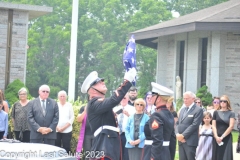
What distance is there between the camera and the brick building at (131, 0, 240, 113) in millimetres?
27141

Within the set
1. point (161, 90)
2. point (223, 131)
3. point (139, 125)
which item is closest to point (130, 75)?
point (161, 90)

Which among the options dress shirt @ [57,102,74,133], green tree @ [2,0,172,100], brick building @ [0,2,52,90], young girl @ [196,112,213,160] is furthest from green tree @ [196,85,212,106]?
green tree @ [2,0,172,100]

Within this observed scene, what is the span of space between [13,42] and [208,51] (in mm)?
9144

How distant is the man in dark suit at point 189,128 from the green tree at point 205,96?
42.1 feet

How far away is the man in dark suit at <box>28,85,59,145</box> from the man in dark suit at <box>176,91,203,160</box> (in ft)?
8.75

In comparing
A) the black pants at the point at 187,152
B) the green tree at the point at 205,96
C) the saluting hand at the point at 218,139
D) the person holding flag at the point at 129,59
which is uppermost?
the person holding flag at the point at 129,59

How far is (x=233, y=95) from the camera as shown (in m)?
28.0

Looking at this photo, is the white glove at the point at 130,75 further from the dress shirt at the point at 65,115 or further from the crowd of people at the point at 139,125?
the dress shirt at the point at 65,115

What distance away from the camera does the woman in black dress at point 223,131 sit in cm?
1415

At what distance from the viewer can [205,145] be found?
1436 centimetres

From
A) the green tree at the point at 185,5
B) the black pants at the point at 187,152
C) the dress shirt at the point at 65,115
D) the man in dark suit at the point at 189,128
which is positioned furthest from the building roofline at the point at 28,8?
the green tree at the point at 185,5

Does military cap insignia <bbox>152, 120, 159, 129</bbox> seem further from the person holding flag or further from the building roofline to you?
the building roofline

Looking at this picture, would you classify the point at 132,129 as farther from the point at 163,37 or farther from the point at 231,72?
the point at 163,37

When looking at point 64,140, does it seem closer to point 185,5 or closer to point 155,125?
point 155,125
